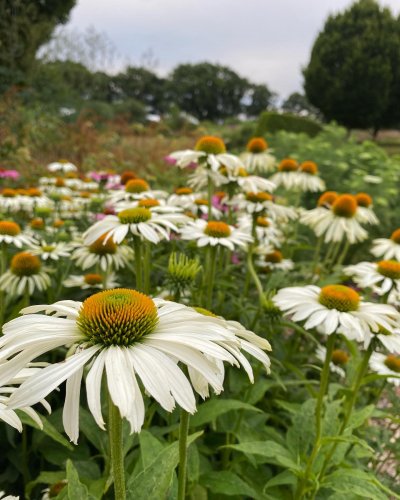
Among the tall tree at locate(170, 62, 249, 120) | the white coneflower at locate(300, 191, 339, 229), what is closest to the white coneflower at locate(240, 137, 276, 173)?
the white coneflower at locate(300, 191, 339, 229)

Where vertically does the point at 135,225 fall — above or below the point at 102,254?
above

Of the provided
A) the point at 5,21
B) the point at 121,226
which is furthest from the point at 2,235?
the point at 5,21

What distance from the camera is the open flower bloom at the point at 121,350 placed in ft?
1.92

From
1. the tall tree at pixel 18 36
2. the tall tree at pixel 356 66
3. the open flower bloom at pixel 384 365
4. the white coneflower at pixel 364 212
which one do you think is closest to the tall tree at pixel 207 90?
the tall tree at pixel 356 66

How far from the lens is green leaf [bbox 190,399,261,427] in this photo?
4.20ft

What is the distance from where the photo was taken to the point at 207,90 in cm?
3531

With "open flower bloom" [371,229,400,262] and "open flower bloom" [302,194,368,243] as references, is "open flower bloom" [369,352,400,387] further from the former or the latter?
"open flower bloom" [302,194,368,243]

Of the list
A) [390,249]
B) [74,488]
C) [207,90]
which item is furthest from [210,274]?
[207,90]

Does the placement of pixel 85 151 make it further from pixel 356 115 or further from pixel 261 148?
pixel 356 115

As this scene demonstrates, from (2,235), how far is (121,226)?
72cm

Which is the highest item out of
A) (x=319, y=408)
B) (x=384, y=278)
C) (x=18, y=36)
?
(x=18, y=36)

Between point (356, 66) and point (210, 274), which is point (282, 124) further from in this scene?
point (356, 66)

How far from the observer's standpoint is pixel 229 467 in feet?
4.89

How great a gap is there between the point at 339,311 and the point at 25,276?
1.28m
